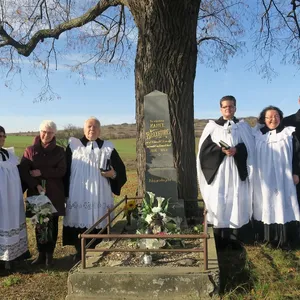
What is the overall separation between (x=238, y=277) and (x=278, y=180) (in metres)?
1.71

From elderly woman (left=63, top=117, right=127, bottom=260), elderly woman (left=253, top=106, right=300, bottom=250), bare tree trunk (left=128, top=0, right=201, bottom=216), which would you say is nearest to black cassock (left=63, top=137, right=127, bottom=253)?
elderly woman (left=63, top=117, right=127, bottom=260)

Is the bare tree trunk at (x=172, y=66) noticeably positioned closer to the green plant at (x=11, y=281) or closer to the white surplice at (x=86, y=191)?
the white surplice at (x=86, y=191)

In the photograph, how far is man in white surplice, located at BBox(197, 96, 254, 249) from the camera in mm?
5691

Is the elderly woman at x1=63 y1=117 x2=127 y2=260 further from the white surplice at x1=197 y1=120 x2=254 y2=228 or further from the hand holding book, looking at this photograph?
the hand holding book

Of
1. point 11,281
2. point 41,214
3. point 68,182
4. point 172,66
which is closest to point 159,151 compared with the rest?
point 68,182

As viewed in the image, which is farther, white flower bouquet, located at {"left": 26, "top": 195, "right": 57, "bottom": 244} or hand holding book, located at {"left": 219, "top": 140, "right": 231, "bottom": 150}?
hand holding book, located at {"left": 219, "top": 140, "right": 231, "bottom": 150}

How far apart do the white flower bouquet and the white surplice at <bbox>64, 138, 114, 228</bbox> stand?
386 millimetres

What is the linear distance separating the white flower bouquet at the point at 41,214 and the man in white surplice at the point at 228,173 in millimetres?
2302

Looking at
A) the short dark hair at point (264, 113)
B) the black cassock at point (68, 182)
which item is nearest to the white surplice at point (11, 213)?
the black cassock at point (68, 182)

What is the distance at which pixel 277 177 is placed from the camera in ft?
18.9

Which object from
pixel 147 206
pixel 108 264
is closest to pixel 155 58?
pixel 147 206

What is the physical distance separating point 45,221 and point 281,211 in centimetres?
334

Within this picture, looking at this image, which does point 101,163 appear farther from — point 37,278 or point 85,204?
point 37,278

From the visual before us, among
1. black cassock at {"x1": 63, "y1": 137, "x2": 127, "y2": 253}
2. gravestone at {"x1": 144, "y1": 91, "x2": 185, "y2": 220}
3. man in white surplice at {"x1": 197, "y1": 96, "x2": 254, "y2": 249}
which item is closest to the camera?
man in white surplice at {"x1": 197, "y1": 96, "x2": 254, "y2": 249}
